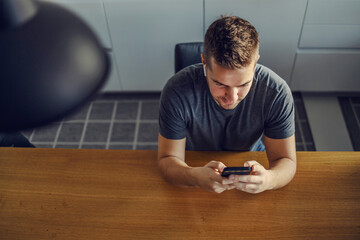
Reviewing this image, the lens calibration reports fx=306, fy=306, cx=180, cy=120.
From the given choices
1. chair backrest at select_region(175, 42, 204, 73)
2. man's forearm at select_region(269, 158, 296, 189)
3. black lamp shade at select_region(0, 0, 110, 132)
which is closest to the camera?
black lamp shade at select_region(0, 0, 110, 132)

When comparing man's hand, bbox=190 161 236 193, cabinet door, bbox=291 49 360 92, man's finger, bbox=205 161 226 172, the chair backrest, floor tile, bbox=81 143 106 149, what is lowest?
floor tile, bbox=81 143 106 149

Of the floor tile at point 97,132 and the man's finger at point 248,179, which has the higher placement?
the man's finger at point 248,179

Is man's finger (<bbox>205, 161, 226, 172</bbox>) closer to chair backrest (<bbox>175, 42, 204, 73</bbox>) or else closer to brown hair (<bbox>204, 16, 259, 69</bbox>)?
brown hair (<bbox>204, 16, 259, 69</bbox>)

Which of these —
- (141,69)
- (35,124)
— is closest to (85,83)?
(35,124)

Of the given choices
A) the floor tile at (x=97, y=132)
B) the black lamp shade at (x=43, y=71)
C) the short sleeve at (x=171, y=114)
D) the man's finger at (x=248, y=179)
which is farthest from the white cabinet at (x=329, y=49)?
the black lamp shade at (x=43, y=71)

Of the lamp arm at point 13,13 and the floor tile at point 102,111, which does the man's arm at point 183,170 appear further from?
the floor tile at point 102,111

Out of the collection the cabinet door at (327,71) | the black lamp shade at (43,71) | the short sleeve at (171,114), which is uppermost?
the black lamp shade at (43,71)

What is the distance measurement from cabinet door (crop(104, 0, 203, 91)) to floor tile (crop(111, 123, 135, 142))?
1.15 ft

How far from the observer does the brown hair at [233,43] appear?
0.92 meters

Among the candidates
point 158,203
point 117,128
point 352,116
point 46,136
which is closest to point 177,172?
point 158,203

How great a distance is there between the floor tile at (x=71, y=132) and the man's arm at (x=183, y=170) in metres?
1.26

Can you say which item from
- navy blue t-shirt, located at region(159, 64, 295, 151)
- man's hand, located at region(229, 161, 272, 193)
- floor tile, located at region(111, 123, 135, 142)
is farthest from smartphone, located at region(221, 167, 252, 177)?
floor tile, located at region(111, 123, 135, 142)

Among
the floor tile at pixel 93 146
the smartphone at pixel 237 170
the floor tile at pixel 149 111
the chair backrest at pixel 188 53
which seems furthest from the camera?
the floor tile at pixel 149 111

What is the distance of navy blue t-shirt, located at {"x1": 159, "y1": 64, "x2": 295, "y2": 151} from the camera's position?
1.10 meters
